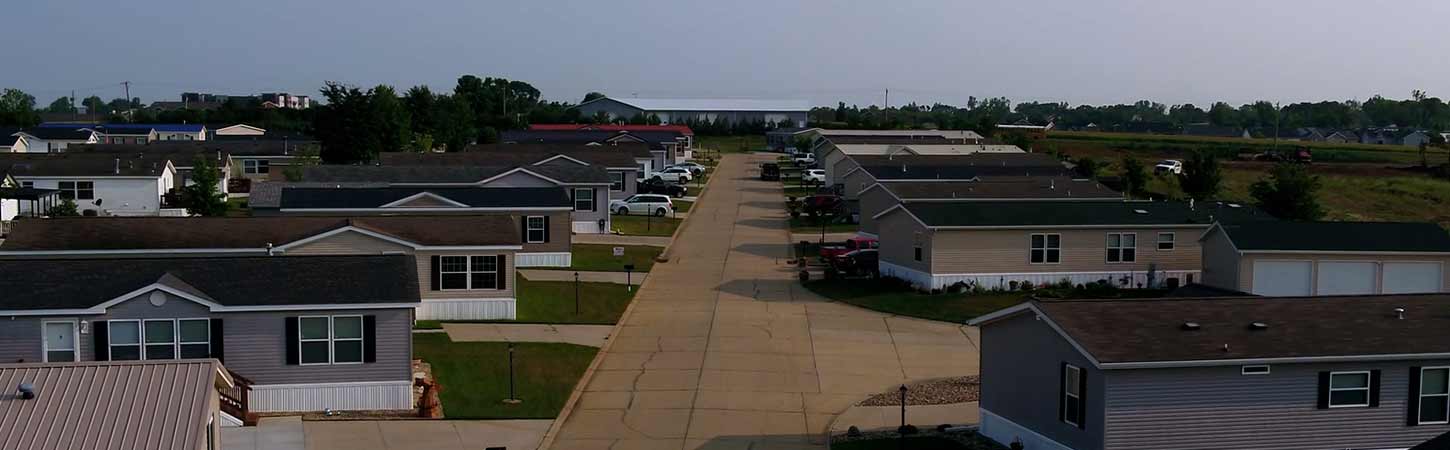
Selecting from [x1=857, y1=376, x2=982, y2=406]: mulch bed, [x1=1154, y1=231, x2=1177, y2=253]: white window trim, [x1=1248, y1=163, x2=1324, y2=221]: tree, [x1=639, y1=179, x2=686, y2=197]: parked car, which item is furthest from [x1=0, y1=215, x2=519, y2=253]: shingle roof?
[x1=639, y1=179, x2=686, y2=197]: parked car

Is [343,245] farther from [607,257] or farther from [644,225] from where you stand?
[644,225]

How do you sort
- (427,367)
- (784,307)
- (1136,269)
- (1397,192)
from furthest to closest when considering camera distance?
(1397,192), (1136,269), (784,307), (427,367)

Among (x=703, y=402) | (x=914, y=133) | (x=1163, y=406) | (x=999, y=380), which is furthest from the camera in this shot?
(x=914, y=133)

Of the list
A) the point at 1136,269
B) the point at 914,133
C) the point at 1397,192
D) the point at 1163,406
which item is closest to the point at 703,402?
the point at 1163,406

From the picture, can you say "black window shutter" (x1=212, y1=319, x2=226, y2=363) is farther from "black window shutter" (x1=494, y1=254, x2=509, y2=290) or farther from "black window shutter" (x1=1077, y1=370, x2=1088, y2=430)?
"black window shutter" (x1=1077, y1=370, x2=1088, y2=430)

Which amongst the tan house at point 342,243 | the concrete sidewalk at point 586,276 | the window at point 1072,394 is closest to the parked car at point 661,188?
the concrete sidewalk at point 586,276

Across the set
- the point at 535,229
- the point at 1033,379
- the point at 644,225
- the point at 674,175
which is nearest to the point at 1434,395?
the point at 1033,379

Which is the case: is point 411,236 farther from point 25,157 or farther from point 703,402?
point 25,157
